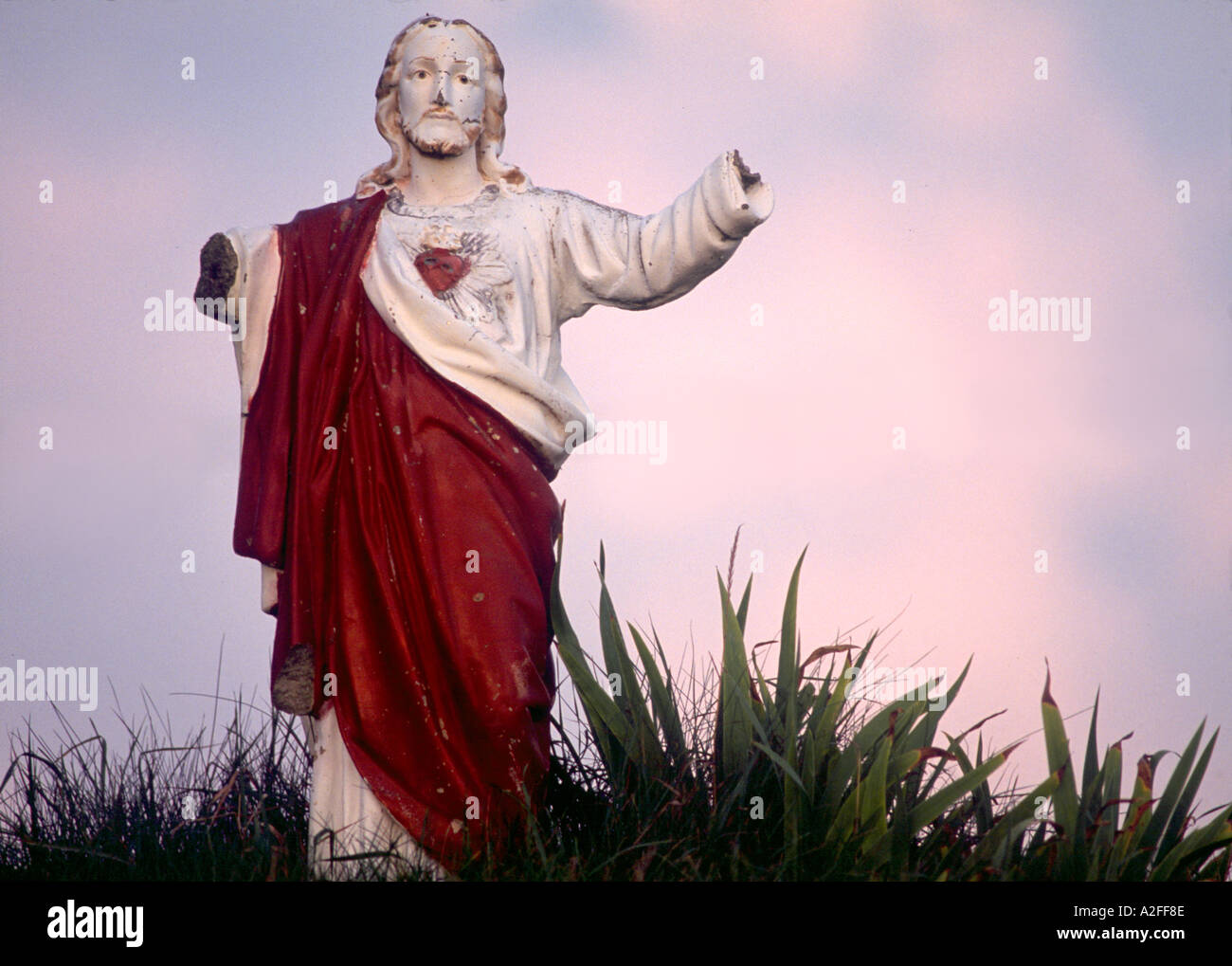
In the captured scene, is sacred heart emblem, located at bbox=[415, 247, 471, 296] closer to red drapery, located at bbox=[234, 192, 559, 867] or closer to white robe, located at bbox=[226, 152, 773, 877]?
white robe, located at bbox=[226, 152, 773, 877]

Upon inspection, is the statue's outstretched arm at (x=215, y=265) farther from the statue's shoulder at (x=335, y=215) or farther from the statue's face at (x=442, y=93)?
the statue's face at (x=442, y=93)

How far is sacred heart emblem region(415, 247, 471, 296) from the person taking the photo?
5.61 metres

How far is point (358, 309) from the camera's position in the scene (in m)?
5.55

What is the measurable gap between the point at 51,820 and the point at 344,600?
45.0 inches

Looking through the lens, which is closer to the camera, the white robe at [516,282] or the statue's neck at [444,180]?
the white robe at [516,282]

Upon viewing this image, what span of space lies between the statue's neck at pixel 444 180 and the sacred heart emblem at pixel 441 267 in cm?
28

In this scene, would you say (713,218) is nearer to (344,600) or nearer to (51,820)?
(344,600)

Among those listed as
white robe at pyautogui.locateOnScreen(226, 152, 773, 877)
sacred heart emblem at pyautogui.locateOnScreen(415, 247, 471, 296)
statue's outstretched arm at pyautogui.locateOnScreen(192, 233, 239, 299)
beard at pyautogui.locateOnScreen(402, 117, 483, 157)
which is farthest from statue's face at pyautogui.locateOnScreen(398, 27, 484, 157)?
statue's outstretched arm at pyautogui.locateOnScreen(192, 233, 239, 299)

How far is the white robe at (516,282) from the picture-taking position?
5.44 m

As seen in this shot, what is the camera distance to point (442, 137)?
5832 millimetres

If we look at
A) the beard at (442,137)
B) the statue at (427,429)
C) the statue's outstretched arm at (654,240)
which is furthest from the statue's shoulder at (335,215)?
the statue's outstretched arm at (654,240)

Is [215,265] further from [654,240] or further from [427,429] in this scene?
[654,240]

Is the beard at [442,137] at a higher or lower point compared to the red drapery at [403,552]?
higher
